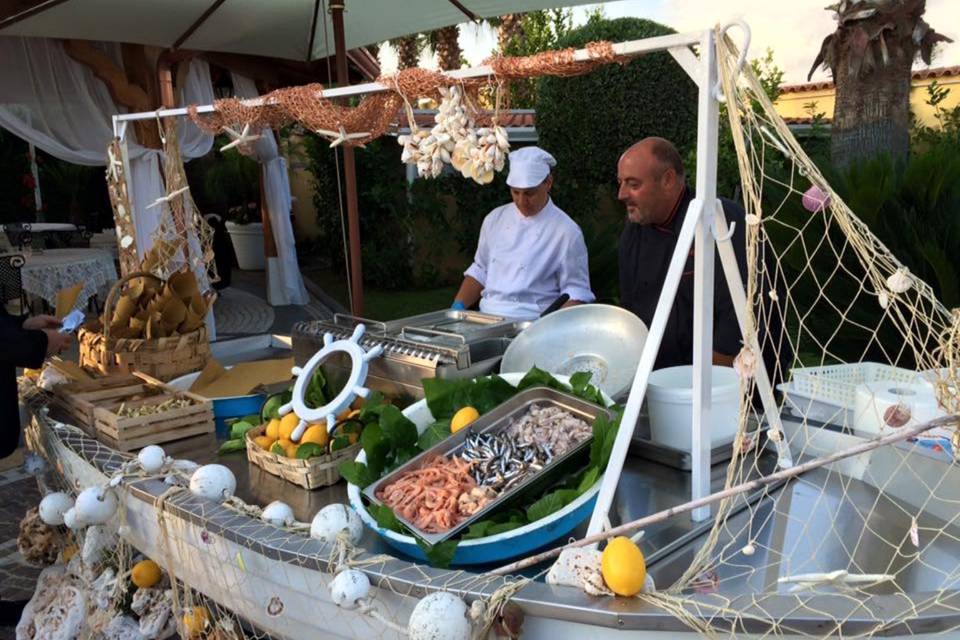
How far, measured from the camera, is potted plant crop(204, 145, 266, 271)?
1173cm

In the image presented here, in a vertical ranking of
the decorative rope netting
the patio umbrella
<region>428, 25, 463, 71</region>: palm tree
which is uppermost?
<region>428, 25, 463, 71</region>: palm tree

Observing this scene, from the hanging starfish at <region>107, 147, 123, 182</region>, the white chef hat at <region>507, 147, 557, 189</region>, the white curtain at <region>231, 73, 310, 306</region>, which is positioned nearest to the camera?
the hanging starfish at <region>107, 147, 123, 182</region>

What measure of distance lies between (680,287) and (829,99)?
10.2 meters

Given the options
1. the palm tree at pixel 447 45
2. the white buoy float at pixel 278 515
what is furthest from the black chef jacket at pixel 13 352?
the palm tree at pixel 447 45

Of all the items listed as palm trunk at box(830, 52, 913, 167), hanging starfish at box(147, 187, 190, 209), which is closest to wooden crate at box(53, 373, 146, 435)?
hanging starfish at box(147, 187, 190, 209)

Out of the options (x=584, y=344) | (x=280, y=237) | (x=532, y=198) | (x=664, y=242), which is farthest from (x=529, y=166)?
(x=280, y=237)

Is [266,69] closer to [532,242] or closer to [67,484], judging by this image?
[532,242]

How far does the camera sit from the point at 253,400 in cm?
266

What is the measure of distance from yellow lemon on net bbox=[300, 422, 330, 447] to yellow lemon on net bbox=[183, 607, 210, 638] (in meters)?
0.51

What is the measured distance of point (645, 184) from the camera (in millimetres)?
2785

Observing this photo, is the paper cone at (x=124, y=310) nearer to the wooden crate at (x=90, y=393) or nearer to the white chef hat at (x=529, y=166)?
the wooden crate at (x=90, y=393)

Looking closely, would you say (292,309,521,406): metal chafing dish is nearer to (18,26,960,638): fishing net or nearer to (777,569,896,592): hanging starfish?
(18,26,960,638): fishing net

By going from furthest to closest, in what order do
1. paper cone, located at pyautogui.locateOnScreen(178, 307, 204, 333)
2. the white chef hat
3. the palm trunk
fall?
the palm trunk < the white chef hat < paper cone, located at pyautogui.locateOnScreen(178, 307, 204, 333)

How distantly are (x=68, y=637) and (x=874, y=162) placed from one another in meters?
4.77
